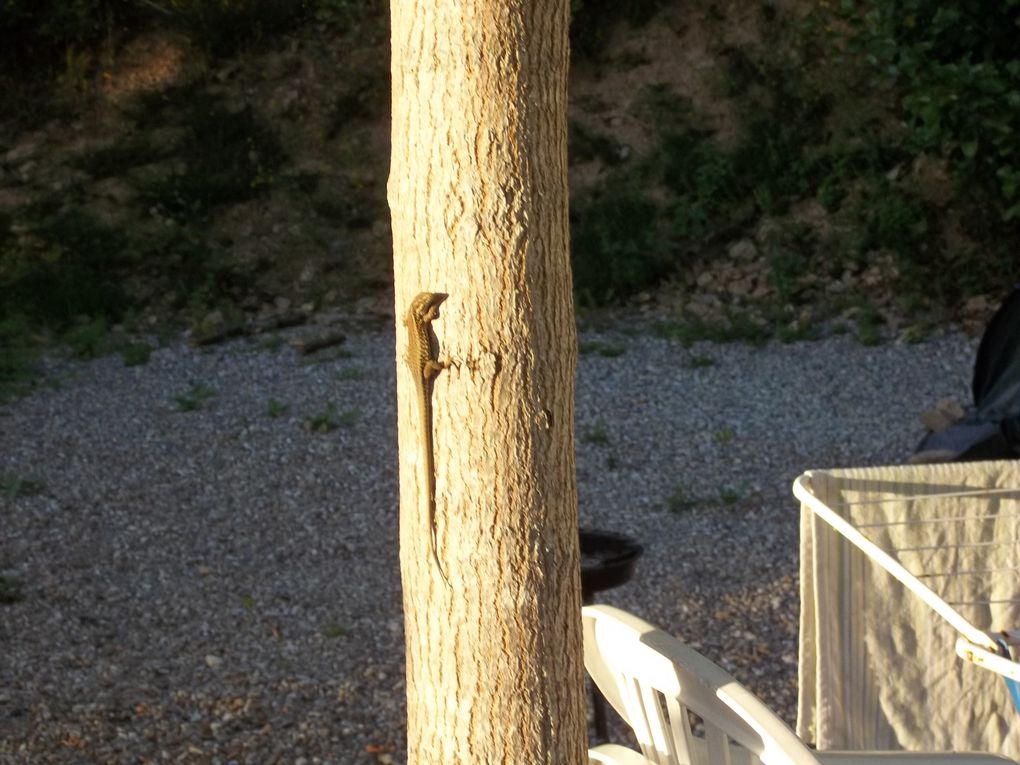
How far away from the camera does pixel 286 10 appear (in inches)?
470

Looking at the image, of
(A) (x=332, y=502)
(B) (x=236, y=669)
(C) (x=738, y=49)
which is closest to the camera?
(B) (x=236, y=669)

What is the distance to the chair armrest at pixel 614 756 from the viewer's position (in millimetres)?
2258

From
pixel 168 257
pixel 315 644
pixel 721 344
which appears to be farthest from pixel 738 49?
pixel 315 644

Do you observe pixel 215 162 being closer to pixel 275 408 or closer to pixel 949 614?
pixel 275 408

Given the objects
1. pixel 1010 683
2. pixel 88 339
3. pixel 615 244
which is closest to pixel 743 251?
pixel 615 244

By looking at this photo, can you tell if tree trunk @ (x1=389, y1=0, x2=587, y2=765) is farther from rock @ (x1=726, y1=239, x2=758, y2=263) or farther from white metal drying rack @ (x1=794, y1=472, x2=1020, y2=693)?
rock @ (x1=726, y1=239, x2=758, y2=263)

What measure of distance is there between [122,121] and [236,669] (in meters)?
7.90

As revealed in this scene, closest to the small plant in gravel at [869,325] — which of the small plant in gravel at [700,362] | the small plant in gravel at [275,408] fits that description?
the small plant in gravel at [700,362]

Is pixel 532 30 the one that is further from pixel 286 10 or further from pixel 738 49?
pixel 286 10

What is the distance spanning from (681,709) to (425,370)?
675 mm

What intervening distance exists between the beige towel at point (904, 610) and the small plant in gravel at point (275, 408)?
4.78m

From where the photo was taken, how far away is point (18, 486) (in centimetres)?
597

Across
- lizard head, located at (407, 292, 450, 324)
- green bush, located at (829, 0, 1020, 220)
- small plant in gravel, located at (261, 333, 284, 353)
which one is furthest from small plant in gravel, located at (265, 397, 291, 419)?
lizard head, located at (407, 292, 450, 324)

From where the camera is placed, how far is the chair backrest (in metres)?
1.87
